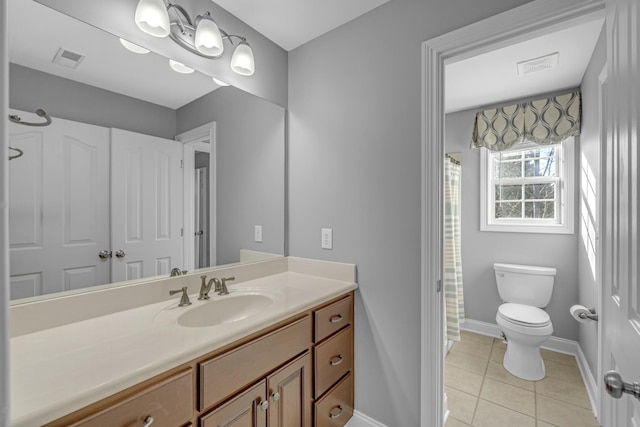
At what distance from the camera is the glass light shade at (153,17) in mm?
1119

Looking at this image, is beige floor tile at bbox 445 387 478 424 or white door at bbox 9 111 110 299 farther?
beige floor tile at bbox 445 387 478 424

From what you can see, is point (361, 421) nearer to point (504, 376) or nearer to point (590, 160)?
point (504, 376)

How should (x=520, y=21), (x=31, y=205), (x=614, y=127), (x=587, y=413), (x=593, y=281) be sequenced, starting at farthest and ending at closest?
(x=593, y=281), (x=587, y=413), (x=520, y=21), (x=31, y=205), (x=614, y=127)

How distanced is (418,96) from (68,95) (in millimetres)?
1482

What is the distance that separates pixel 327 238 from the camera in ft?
5.64

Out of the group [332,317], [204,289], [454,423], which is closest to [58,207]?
[204,289]

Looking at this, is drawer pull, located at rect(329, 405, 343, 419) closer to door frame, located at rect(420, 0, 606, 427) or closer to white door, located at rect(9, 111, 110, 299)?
door frame, located at rect(420, 0, 606, 427)

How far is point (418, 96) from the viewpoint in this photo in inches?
54.7

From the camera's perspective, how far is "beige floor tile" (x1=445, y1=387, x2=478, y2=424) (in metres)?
1.74

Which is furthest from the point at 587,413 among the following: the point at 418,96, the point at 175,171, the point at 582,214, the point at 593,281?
the point at 175,171

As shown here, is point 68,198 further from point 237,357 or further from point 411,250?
point 411,250

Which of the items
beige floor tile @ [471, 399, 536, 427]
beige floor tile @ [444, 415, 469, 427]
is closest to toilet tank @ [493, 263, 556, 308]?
beige floor tile @ [471, 399, 536, 427]

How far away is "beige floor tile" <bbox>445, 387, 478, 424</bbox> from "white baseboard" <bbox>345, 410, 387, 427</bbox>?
58cm

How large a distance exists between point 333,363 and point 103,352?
1.01 metres
